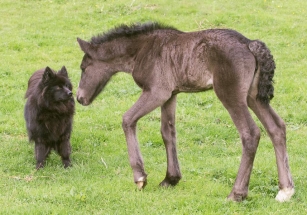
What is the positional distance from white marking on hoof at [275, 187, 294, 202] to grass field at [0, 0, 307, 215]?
139 millimetres

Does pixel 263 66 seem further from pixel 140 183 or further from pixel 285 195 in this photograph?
pixel 140 183

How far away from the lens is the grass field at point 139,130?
698cm

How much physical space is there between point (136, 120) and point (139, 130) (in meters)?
3.57

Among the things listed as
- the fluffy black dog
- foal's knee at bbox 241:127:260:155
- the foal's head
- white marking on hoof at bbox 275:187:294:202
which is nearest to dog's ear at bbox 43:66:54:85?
the fluffy black dog

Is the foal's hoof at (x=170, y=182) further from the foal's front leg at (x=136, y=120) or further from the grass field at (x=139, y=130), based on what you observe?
the foal's front leg at (x=136, y=120)

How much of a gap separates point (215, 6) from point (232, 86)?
45.0 ft

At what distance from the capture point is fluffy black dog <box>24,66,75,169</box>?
8.88 m

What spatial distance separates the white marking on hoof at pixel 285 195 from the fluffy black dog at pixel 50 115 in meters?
3.75

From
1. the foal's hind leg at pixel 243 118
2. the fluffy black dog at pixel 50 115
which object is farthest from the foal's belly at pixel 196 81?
the fluffy black dog at pixel 50 115

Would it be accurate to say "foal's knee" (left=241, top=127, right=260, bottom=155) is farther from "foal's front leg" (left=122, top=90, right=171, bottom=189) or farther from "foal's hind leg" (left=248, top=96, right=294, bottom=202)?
"foal's front leg" (left=122, top=90, right=171, bottom=189)

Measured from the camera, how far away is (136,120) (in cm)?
714

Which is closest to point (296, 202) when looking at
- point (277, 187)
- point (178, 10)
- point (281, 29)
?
point (277, 187)

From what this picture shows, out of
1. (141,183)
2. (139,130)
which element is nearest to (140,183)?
(141,183)

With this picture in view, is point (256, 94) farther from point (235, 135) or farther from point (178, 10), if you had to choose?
point (178, 10)
